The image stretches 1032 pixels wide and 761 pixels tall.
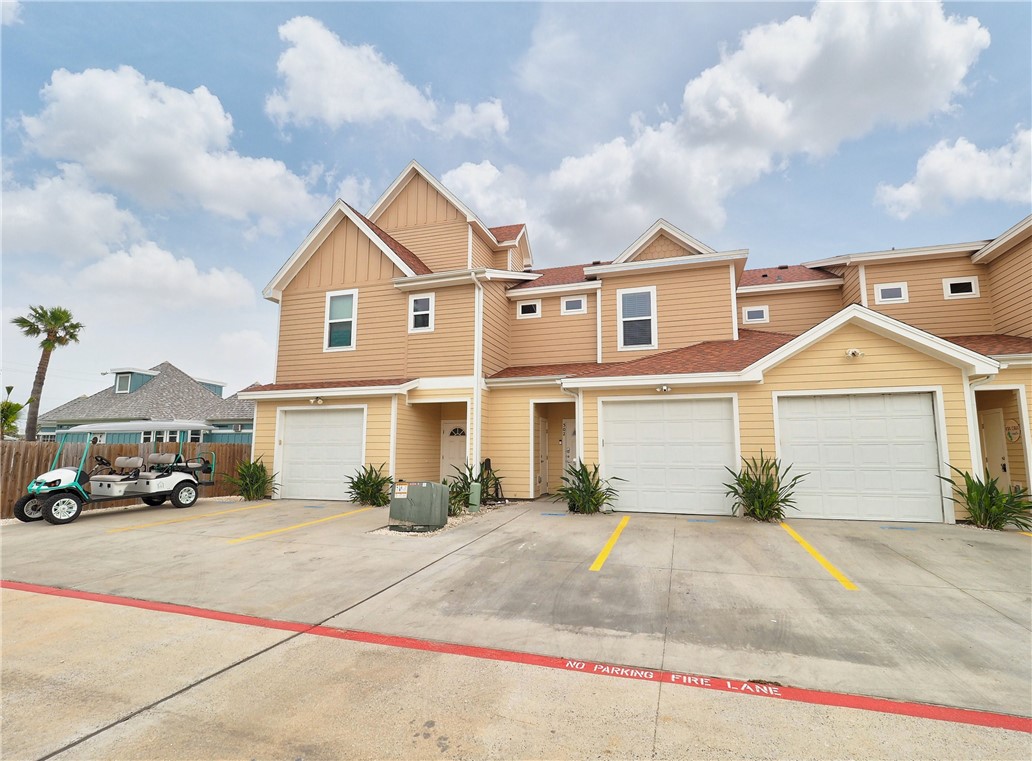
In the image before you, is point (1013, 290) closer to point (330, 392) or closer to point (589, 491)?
point (589, 491)

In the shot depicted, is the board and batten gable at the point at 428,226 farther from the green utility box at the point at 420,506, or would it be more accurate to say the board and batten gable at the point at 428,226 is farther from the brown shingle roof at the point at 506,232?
the green utility box at the point at 420,506

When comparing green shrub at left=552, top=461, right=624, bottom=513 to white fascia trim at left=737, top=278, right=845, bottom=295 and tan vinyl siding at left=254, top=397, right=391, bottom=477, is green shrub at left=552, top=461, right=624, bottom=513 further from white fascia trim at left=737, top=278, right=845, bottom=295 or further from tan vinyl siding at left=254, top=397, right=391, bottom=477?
white fascia trim at left=737, top=278, right=845, bottom=295

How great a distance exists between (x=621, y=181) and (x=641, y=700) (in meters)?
22.9

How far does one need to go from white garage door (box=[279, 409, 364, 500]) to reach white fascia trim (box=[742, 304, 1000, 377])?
994cm

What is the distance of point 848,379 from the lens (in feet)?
31.0

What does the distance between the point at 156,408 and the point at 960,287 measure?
34151mm

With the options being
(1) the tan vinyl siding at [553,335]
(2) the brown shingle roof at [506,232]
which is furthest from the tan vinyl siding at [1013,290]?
(2) the brown shingle roof at [506,232]

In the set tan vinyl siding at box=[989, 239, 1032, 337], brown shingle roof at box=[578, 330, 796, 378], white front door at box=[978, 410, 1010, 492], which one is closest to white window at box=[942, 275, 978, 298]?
tan vinyl siding at box=[989, 239, 1032, 337]

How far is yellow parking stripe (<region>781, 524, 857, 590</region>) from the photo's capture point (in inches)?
219

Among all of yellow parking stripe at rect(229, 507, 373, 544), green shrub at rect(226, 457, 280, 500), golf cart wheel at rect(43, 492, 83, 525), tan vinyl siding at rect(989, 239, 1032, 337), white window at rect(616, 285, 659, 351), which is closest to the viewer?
yellow parking stripe at rect(229, 507, 373, 544)

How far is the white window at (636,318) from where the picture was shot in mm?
13164

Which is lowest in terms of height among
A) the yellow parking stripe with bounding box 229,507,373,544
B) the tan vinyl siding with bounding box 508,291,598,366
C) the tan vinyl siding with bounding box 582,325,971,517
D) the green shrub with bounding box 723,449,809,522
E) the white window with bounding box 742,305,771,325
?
the yellow parking stripe with bounding box 229,507,373,544

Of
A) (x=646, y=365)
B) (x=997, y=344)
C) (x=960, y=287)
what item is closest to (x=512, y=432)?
(x=646, y=365)

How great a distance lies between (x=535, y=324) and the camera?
1491cm
